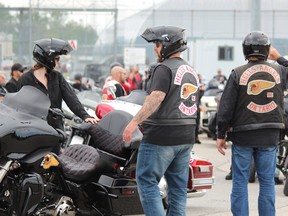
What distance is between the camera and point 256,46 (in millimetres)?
7285

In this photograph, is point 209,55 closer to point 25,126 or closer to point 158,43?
point 158,43

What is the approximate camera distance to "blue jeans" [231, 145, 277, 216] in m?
7.21

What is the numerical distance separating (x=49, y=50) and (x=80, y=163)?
1123 mm

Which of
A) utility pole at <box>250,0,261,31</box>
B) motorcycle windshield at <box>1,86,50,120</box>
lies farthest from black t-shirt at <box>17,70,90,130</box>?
utility pole at <box>250,0,261,31</box>

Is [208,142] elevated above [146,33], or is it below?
below

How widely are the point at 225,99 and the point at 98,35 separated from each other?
22.4m

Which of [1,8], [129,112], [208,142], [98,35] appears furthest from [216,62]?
[129,112]

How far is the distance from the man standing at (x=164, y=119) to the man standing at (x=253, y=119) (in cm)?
56

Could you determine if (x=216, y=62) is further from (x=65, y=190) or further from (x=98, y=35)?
(x=65, y=190)

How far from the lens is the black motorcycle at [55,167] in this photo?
6.66 meters

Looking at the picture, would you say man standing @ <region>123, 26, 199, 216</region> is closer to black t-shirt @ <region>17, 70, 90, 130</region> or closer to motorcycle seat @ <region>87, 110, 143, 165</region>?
motorcycle seat @ <region>87, 110, 143, 165</region>

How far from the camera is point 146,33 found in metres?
6.82

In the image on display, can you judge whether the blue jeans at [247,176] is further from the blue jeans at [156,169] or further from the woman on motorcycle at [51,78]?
the woman on motorcycle at [51,78]

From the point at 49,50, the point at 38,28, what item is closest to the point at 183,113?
the point at 49,50
